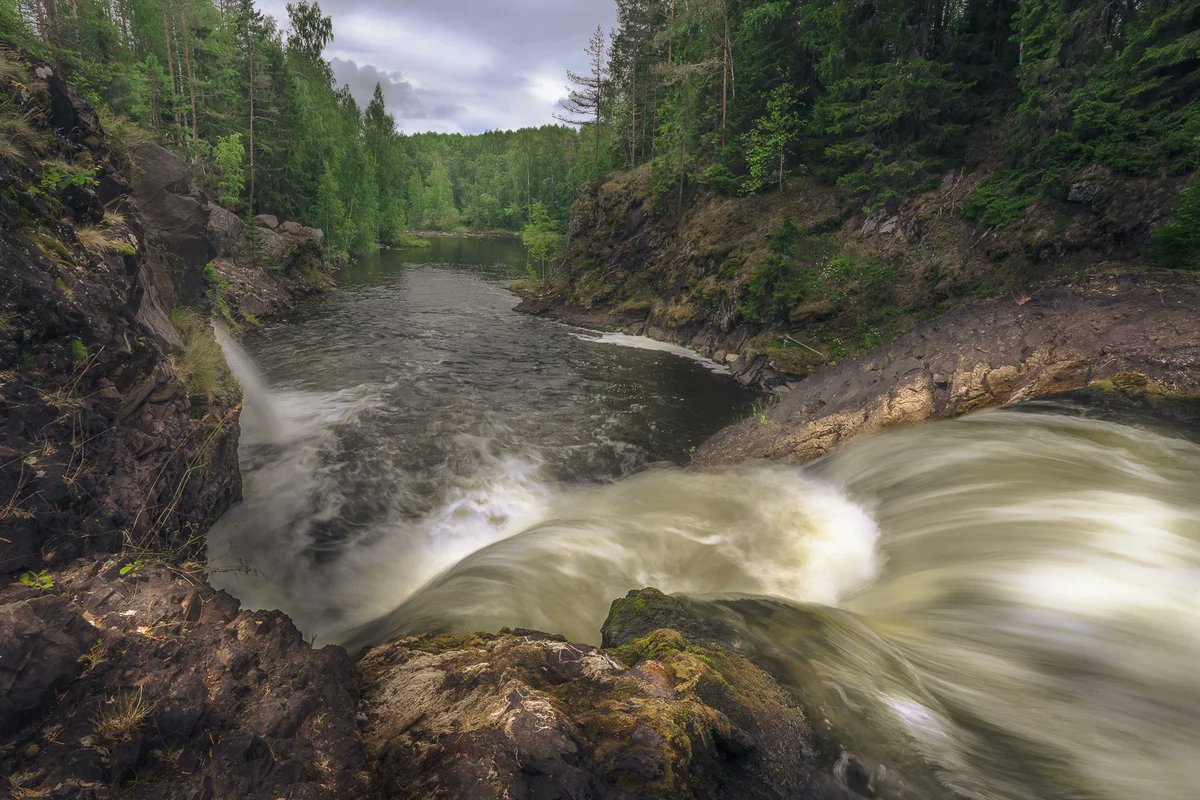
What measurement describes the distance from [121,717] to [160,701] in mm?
176

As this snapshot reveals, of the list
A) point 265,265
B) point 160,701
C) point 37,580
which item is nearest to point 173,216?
point 37,580

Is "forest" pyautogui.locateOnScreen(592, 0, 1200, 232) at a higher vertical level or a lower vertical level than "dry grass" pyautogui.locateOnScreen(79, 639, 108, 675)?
higher

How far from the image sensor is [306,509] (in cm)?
936

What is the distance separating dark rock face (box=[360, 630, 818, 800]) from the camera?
2.72 meters

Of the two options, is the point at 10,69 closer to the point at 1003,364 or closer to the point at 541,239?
the point at 1003,364

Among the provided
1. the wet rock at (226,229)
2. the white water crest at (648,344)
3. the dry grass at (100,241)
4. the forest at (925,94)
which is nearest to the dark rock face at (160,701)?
the dry grass at (100,241)

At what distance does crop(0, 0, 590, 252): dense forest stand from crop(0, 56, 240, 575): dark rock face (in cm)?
318

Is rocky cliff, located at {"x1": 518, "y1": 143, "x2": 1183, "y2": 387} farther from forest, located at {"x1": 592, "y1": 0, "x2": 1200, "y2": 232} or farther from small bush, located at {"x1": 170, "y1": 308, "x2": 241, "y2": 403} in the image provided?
small bush, located at {"x1": 170, "y1": 308, "x2": 241, "y2": 403}

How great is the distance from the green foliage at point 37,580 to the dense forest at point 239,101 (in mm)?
8720

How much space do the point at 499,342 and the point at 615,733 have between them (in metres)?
21.3

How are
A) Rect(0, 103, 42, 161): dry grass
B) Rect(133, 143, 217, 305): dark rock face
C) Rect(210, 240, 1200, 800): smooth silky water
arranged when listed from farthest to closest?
Rect(133, 143, 217, 305): dark rock face
Rect(0, 103, 42, 161): dry grass
Rect(210, 240, 1200, 800): smooth silky water

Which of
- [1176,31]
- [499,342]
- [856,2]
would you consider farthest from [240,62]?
[1176,31]

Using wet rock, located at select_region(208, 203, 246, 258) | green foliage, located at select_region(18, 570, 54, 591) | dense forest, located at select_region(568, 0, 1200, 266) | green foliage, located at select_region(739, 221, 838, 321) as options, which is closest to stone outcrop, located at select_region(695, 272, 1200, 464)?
dense forest, located at select_region(568, 0, 1200, 266)

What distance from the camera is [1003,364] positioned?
34.4 ft
